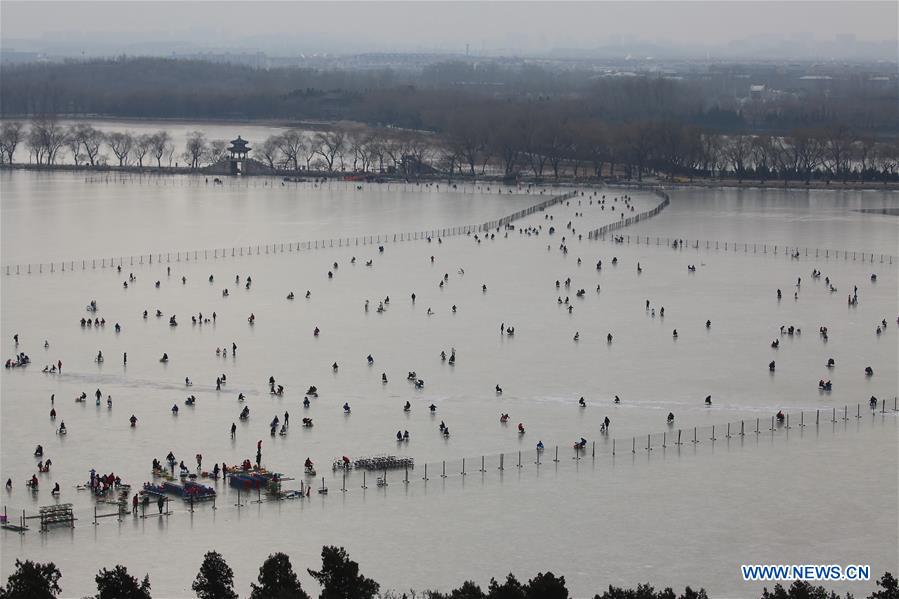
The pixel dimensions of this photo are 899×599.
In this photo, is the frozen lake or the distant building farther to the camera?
the distant building

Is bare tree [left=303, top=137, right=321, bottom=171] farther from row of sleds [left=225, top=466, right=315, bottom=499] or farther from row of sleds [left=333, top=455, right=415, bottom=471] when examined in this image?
Result: row of sleds [left=225, top=466, right=315, bottom=499]

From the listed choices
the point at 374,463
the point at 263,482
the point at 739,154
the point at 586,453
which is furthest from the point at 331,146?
the point at 263,482

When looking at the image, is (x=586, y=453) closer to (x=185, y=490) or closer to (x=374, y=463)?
(x=374, y=463)

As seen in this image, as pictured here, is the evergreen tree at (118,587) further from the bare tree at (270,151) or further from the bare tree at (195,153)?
the bare tree at (270,151)

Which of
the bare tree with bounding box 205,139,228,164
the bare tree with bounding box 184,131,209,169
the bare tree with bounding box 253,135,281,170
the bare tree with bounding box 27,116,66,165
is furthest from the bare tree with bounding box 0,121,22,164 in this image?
the bare tree with bounding box 253,135,281,170

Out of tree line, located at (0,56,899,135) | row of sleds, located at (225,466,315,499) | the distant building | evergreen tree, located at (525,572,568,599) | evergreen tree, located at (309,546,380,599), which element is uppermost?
tree line, located at (0,56,899,135)
